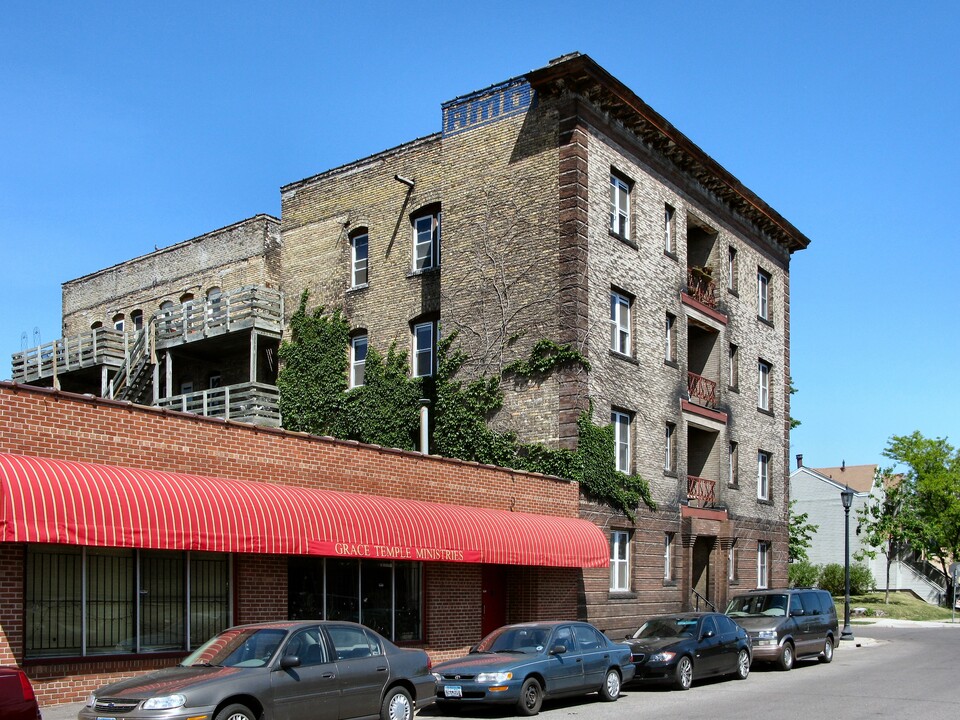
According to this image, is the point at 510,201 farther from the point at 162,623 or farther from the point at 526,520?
the point at 162,623

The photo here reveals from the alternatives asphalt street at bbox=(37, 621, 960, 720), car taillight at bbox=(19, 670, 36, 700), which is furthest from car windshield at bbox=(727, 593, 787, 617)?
car taillight at bbox=(19, 670, 36, 700)

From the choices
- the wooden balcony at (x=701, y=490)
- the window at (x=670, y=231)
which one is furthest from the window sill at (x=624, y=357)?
the wooden balcony at (x=701, y=490)

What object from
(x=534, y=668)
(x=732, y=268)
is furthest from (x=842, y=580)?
(x=534, y=668)

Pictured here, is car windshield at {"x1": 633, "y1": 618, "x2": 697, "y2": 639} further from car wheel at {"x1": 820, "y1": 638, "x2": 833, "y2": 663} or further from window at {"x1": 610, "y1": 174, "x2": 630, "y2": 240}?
window at {"x1": 610, "y1": 174, "x2": 630, "y2": 240}

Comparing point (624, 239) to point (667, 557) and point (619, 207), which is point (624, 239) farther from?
point (667, 557)

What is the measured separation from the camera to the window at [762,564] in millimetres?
37156

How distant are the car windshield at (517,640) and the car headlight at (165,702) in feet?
23.0

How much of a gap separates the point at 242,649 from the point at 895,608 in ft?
167

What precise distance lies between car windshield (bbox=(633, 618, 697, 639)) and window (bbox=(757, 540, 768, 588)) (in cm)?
1693

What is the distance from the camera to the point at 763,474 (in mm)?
38250

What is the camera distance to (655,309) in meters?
30.7

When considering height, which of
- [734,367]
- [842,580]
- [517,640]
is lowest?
[842,580]

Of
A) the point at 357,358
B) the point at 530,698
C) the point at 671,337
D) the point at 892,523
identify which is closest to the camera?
the point at 530,698

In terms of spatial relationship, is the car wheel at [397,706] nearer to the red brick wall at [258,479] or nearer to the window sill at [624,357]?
the red brick wall at [258,479]
